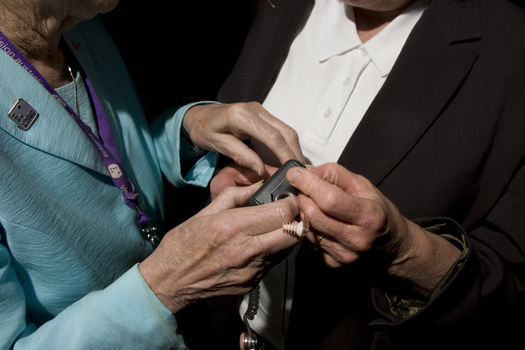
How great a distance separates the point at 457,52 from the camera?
42.6 inches

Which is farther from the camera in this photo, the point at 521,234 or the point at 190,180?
the point at 190,180

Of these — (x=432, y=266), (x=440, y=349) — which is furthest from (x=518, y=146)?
→ (x=440, y=349)

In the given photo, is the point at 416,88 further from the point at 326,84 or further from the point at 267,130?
the point at 267,130

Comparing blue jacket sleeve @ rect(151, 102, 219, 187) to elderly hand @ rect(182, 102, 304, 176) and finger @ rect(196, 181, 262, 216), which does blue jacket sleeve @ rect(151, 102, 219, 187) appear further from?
finger @ rect(196, 181, 262, 216)

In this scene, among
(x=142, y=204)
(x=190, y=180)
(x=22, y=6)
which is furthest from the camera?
(x=190, y=180)

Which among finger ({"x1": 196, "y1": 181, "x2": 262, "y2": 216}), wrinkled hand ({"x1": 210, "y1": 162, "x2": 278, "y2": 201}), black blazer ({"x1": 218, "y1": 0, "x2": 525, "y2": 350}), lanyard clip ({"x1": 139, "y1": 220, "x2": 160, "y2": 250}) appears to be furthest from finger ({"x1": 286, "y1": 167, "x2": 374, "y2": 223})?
lanyard clip ({"x1": 139, "y1": 220, "x2": 160, "y2": 250})

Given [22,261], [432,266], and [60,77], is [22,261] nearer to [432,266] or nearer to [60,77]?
[60,77]

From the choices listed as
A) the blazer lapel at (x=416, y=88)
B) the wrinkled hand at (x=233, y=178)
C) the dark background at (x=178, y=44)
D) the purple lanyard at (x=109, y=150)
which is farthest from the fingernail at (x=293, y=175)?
the dark background at (x=178, y=44)

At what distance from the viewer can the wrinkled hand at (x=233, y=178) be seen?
135 centimetres

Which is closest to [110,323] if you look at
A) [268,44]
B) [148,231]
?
[148,231]

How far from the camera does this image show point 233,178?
140cm

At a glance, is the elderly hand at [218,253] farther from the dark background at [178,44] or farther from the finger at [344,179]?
the dark background at [178,44]

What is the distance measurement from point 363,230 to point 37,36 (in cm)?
106

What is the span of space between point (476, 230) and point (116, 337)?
121cm
